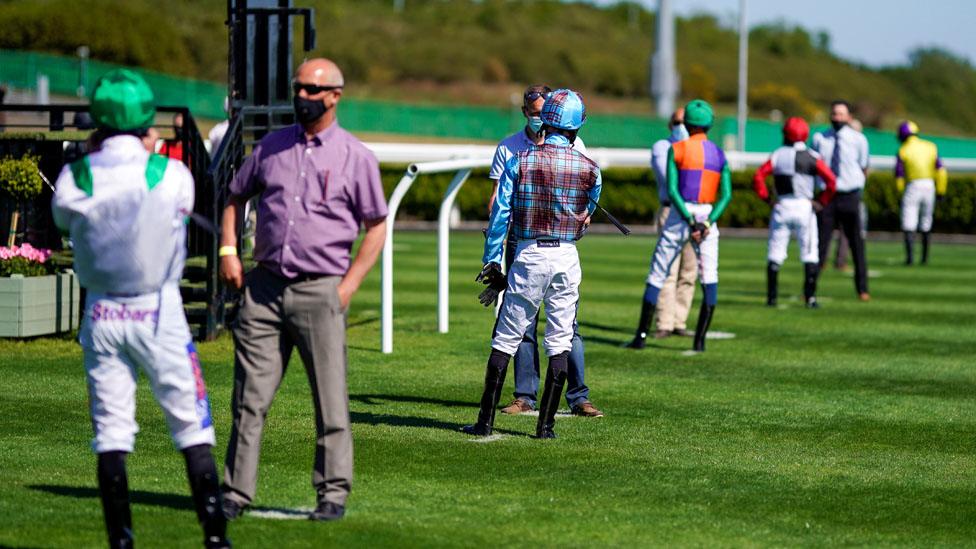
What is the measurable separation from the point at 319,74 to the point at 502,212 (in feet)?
7.56

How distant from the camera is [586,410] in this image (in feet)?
31.2

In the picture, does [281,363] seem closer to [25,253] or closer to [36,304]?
[36,304]

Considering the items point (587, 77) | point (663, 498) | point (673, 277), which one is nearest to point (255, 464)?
point (663, 498)

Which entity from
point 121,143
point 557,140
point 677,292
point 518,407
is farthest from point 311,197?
point 677,292

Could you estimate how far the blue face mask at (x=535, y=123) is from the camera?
9227 mm

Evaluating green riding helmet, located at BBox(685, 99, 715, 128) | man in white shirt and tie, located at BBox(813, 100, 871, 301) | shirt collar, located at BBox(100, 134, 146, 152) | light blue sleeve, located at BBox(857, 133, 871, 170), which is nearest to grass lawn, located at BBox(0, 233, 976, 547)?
shirt collar, located at BBox(100, 134, 146, 152)

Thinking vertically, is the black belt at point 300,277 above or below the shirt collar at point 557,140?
below

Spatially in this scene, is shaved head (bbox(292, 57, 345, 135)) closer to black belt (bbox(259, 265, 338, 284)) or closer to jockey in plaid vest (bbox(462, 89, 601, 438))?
black belt (bbox(259, 265, 338, 284))

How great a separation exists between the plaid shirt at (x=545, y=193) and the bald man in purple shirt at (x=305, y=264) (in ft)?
6.75

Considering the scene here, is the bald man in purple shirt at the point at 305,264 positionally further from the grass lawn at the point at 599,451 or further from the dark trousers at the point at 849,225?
the dark trousers at the point at 849,225

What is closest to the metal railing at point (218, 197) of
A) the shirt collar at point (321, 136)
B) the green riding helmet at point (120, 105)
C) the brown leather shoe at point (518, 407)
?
the brown leather shoe at point (518, 407)

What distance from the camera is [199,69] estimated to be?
219 ft

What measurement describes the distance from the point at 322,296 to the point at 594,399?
4.28 m

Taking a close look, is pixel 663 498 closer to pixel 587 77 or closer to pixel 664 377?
pixel 664 377
